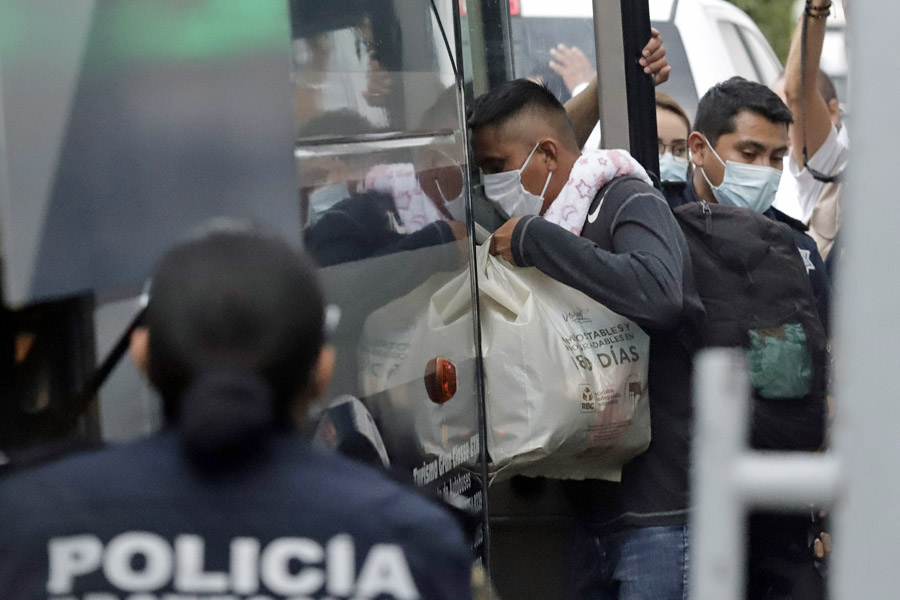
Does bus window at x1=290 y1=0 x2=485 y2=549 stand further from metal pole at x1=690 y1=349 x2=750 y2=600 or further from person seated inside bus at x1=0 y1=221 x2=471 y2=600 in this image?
metal pole at x1=690 y1=349 x2=750 y2=600

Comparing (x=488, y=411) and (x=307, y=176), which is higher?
(x=307, y=176)

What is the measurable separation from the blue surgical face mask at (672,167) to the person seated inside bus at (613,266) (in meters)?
1.45

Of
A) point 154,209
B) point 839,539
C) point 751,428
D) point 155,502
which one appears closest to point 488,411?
point 751,428

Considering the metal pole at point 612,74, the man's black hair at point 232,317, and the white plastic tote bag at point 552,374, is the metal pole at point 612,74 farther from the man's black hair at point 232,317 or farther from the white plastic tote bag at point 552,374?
the man's black hair at point 232,317

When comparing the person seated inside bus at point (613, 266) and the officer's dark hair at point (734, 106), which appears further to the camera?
the officer's dark hair at point (734, 106)

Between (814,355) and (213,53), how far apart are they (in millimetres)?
1942

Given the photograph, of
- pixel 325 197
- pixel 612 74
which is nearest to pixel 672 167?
pixel 612 74

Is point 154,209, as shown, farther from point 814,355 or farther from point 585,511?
point 814,355

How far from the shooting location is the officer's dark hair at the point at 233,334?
1425 millimetres

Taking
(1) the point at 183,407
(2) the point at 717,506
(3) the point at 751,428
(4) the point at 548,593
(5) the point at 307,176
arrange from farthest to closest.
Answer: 1. (4) the point at 548,593
2. (3) the point at 751,428
3. (5) the point at 307,176
4. (1) the point at 183,407
5. (2) the point at 717,506

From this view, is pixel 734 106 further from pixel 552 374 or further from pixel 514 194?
pixel 552 374

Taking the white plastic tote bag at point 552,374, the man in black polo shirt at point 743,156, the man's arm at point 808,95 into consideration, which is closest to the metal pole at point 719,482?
the white plastic tote bag at point 552,374

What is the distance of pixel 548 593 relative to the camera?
11.5 feet

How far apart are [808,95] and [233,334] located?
3.39 meters
